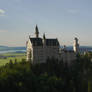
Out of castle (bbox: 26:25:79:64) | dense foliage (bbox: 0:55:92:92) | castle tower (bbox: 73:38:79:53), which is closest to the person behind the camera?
dense foliage (bbox: 0:55:92:92)

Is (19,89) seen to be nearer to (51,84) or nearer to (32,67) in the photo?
(51,84)

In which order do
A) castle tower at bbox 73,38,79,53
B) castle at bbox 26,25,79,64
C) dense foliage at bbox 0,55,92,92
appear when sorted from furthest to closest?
1. castle tower at bbox 73,38,79,53
2. castle at bbox 26,25,79,64
3. dense foliage at bbox 0,55,92,92

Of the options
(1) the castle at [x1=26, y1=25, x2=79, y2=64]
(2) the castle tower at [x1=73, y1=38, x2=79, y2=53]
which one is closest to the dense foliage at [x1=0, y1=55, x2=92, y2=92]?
(1) the castle at [x1=26, y1=25, x2=79, y2=64]

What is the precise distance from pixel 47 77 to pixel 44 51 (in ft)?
65.5

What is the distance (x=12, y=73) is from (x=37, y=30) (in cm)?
4057

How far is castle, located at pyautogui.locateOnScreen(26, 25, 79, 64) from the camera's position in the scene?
8862 cm

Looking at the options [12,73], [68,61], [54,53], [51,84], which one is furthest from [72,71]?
[12,73]

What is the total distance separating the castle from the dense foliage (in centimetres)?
345

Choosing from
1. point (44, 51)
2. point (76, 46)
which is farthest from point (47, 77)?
point (76, 46)

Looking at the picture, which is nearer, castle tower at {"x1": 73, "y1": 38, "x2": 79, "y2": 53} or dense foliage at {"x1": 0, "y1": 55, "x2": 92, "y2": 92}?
dense foliage at {"x1": 0, "y1": 55, "x2": 92, "y2": 92}

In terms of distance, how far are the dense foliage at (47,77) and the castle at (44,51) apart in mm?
3445

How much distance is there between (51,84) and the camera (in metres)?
71.2

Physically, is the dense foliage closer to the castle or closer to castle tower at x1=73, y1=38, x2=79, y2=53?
the castle

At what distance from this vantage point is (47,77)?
257ft
